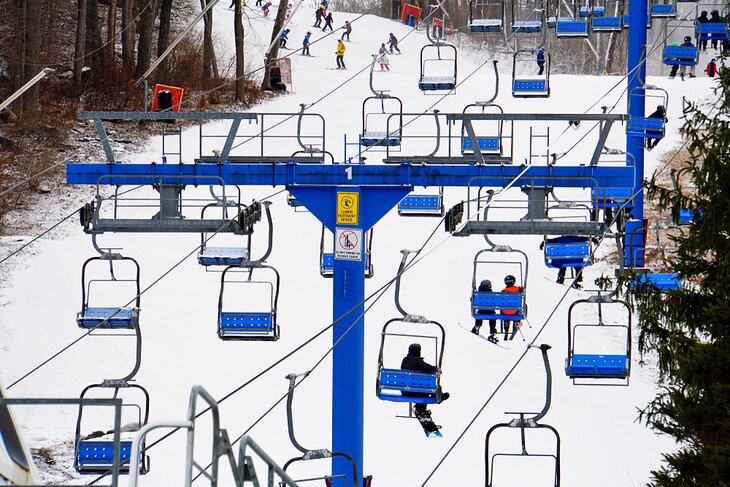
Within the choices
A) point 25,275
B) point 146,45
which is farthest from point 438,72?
point 25,275

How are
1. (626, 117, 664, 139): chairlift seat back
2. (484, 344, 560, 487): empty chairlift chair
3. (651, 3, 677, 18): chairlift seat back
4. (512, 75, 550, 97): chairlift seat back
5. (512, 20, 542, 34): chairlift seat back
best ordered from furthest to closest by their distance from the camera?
(651, 3, 677, 18): chairlift seat back
(512, 20, 542, 34): chairlift seat back
(512, 75, 550, 97): chairlift seat back
(626, 117, 664, 139): chairlift seat back
(484, 344, 560, 487): empty chairlift chair

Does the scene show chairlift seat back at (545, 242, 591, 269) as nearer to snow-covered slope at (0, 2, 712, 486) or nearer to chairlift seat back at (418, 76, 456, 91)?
snow-covered slope at (0, 2, 712, 486)

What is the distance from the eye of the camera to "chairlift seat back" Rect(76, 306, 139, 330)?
14062 mm

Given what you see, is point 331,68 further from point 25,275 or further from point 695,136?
point 695,136

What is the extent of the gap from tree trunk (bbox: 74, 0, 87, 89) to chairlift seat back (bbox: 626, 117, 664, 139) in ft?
60.7

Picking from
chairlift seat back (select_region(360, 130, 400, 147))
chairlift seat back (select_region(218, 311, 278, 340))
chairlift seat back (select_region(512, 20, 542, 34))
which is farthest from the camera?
chairlift seat back (select_region(512, 20, 542, 34))

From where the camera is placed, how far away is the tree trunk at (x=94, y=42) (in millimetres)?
36031

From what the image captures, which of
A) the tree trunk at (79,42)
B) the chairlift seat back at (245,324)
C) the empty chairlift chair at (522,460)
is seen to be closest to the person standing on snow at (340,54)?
the tree trunk at (79,42)

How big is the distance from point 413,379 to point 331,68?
3051cm

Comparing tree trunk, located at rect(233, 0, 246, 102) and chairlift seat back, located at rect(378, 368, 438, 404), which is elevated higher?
tree trunk, located at rect(233, 0, 246, 102)

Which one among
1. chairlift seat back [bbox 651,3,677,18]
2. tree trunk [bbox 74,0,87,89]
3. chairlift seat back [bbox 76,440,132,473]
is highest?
tree trunk [bbox 74,0,87,89]

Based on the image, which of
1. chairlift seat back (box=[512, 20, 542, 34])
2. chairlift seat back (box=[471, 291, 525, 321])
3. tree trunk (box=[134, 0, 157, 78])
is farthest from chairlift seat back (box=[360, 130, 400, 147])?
tree trunk (box=[134, 0, 157, 78])

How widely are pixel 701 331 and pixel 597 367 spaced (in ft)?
7.85

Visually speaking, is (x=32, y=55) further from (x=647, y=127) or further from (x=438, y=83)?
(x=647, y=127)
